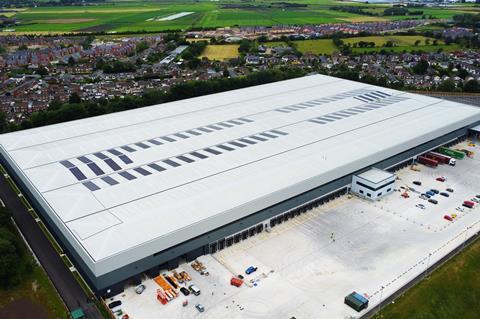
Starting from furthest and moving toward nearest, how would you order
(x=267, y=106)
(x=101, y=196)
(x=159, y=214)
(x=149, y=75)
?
1. (x=149, y=75)
2. (x=267, y=106)
3. (x=101, y=196)
4. (x=159, y=214)

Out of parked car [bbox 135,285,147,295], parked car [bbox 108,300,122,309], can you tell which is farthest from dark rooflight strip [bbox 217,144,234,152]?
parked car [bbox 108,300,122,309]

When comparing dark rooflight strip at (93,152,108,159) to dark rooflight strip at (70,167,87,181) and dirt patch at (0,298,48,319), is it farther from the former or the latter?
dirt patch at (0,298,48,319)

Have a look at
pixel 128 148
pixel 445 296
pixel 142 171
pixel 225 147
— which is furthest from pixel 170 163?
pixel 445 296

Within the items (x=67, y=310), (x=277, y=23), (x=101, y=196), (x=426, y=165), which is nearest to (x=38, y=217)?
(x=101, y=196)

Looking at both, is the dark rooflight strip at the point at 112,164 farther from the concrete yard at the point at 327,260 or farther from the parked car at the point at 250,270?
the parked car at the point at 250,270

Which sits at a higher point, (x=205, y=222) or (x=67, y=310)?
(x=205, y=222)

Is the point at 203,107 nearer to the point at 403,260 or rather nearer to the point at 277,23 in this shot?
the point at 403,260
